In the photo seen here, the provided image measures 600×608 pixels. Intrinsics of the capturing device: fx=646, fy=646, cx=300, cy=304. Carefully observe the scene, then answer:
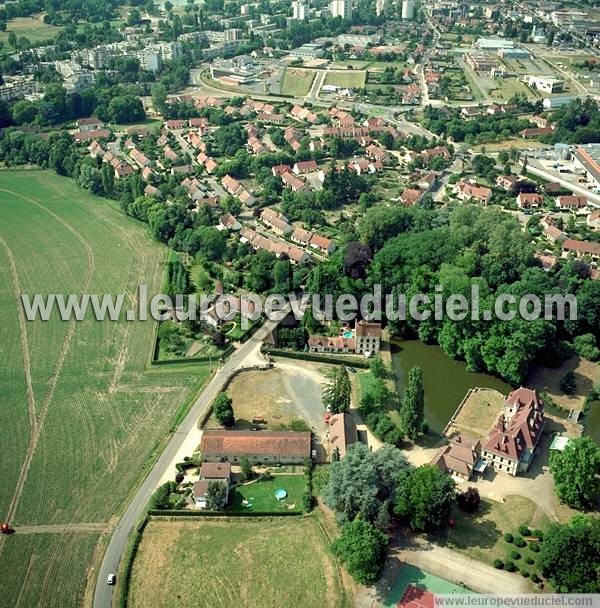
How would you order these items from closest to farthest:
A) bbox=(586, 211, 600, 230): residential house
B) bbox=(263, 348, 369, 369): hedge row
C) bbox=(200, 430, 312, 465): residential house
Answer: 1. bbox=(200, 430, 312, 465): residential house
2. bbox=(263, 348, 369, 369): hedge row
3. bbox=(586, 211, 600, 230): residential house

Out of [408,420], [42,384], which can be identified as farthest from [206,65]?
[408,420]

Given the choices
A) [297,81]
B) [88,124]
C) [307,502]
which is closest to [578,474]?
[307,502]

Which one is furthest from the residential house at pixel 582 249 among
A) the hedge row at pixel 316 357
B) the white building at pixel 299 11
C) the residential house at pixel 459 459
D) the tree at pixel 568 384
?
the white building at pixel 299 11

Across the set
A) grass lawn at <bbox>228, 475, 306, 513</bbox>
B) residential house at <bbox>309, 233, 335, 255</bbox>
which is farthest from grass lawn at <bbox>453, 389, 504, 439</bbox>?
residential house at <bbox>309, 233, 335, 255</bbox>

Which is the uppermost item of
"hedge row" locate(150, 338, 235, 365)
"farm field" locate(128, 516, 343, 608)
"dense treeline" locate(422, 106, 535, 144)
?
"dense treeline" locate(422, 106, 535, 144)

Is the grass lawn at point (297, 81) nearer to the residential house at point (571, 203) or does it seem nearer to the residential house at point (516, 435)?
the residential house at point (571, 203)

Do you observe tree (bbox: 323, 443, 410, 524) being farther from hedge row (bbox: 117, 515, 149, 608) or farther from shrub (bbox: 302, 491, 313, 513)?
hedge row (bbox: 117, 515, 149, 608)

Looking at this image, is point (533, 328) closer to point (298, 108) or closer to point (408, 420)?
point (408, 420)
